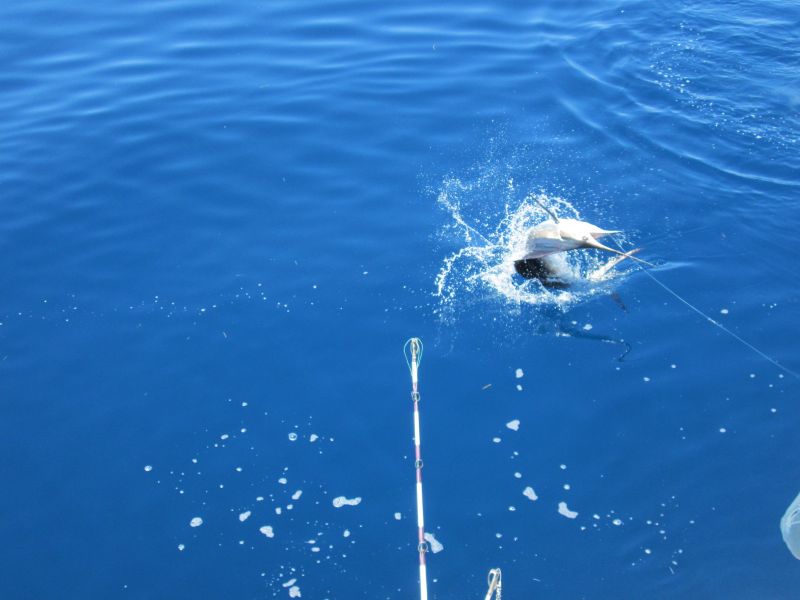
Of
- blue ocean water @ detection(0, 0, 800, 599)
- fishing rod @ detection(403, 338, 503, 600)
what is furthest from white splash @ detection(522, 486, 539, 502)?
fishing rod @ detection(403, 338, 503, 600)

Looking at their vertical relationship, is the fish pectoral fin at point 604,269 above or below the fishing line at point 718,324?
above

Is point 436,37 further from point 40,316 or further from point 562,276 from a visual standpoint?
point 40,316

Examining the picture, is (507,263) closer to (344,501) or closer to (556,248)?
(556,248)

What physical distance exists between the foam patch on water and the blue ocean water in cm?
5

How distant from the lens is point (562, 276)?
8102 millimetres

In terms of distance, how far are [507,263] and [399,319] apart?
4.74 ft

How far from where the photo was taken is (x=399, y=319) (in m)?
7.98

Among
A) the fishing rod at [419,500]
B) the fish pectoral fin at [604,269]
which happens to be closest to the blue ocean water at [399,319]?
the fishing rod at [419,500]

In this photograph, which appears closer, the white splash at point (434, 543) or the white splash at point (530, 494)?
the white splash at point (434, 543)

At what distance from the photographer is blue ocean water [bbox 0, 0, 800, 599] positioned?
20.3 feet

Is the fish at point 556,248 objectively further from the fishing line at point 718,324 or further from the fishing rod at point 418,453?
the fishing rod at point 418,453

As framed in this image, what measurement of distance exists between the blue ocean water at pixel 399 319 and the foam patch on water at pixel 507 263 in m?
0.05

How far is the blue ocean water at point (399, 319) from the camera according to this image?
6184 millimetres

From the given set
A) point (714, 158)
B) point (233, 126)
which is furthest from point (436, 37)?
point (714, 158)
